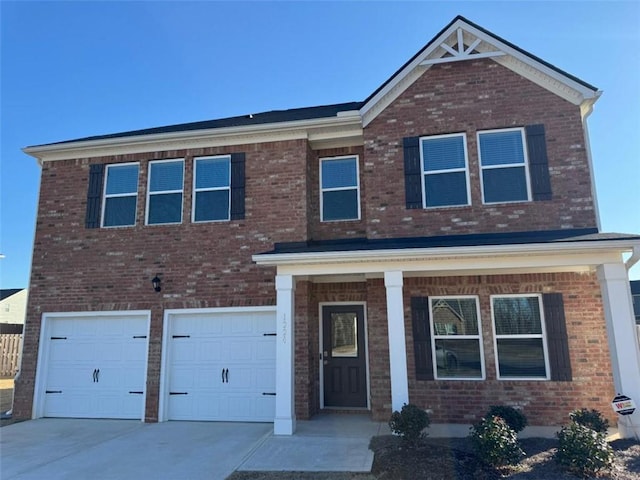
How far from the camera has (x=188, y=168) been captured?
10492 millimetres

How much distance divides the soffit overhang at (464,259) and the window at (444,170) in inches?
63.6

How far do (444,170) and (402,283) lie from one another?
2829mm

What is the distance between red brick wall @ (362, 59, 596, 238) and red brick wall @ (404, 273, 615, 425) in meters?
1.07

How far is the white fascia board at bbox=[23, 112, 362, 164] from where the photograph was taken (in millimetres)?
9898

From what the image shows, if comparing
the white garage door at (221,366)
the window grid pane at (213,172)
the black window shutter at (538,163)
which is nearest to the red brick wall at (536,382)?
the black window shutter at (538,163)

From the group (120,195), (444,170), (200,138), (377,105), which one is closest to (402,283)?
(444,170)

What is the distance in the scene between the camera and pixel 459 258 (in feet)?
25.1

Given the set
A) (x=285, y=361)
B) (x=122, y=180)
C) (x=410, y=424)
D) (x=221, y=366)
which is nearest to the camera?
(x=410, y=424)

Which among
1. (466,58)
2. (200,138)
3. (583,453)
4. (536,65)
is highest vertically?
(466,58)

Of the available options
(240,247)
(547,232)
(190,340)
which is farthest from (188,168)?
(547,232)

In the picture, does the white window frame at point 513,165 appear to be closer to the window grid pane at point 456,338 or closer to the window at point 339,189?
the window grid pane at point 456,338

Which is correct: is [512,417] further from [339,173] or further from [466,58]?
[466,58]

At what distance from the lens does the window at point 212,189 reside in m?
10.2

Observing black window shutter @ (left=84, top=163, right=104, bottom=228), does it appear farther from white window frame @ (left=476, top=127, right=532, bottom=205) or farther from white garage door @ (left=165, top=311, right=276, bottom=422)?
white window frame @ (left=476, top=127, right=532, bottom=205)
